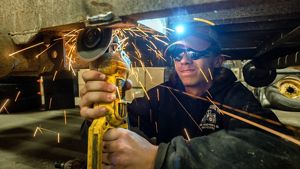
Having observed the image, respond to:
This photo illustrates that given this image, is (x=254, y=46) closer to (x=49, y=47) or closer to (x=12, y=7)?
(x=49, y=47)

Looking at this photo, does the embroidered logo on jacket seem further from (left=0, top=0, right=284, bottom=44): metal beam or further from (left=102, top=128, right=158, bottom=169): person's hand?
(left=0, top=0, right=284, bottom=44): metal beam

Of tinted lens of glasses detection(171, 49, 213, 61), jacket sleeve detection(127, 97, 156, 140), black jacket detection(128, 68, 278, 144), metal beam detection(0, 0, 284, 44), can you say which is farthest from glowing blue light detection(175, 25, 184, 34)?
metal beam detection(0, 0, 284, 44)

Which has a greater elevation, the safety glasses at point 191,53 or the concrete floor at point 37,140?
the safety glasses at point 191,53

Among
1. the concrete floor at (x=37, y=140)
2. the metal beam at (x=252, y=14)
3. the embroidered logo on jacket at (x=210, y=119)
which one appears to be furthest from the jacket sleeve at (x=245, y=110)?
the concrete floor at (x=37, y=140)

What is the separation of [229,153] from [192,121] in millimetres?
991

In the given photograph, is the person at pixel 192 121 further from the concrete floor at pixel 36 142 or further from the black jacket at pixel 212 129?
the concrete floor at pixel 36 142

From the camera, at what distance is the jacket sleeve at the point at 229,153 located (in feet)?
3.78

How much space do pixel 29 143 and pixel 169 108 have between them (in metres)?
2.11

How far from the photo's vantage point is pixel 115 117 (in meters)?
1.23

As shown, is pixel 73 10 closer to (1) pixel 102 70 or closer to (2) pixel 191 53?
(1) pixel 102 70

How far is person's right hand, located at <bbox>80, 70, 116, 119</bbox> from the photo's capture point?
1.21 m

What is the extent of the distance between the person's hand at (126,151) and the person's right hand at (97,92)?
4.9 inches

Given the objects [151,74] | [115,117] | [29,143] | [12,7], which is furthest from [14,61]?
[151,74]

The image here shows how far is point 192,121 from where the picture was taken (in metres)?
2.18
